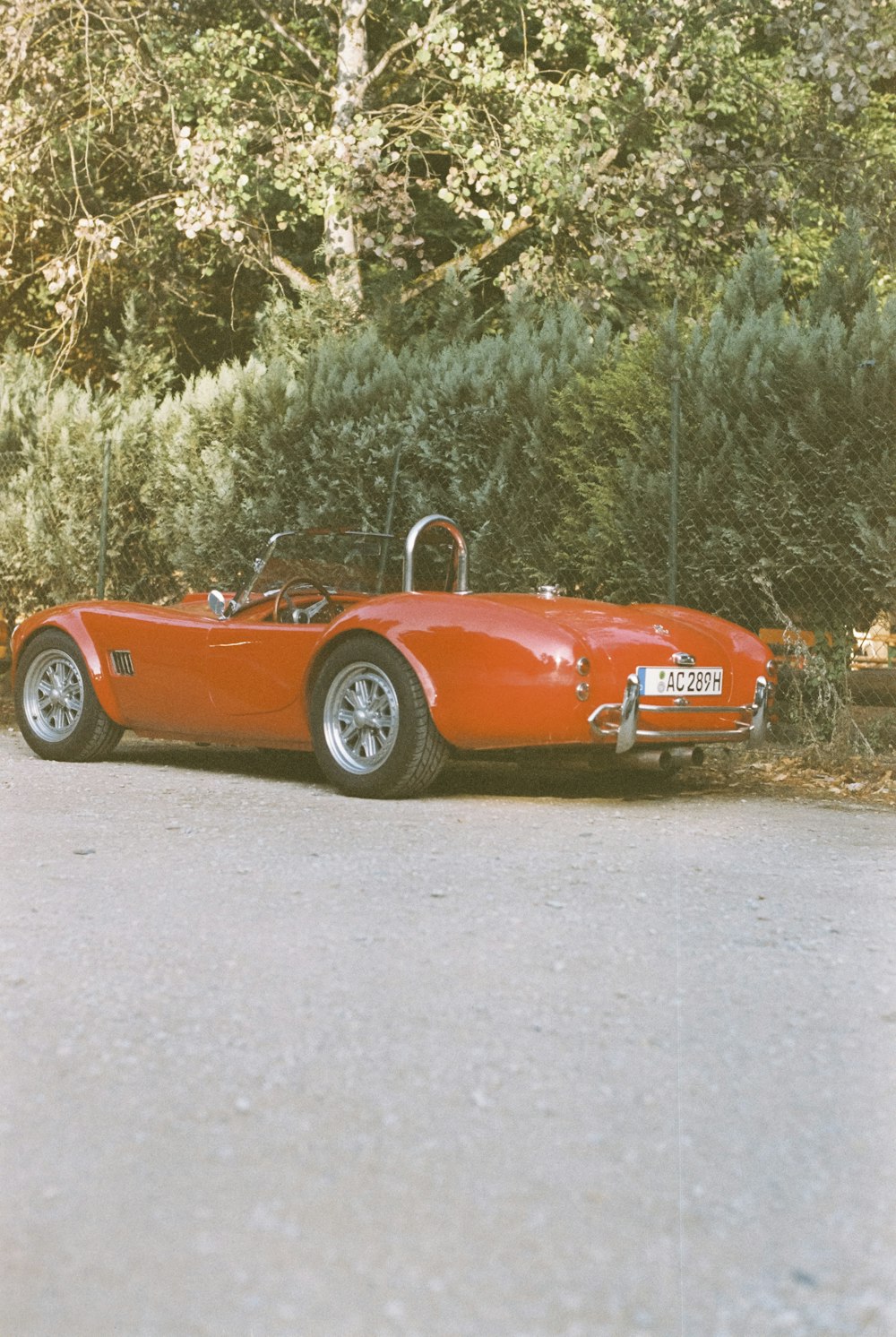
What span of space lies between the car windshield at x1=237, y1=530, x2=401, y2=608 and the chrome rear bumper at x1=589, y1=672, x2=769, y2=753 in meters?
1.90

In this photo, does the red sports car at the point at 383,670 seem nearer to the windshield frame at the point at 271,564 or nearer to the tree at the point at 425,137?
the windshield frame at the point at 271,564

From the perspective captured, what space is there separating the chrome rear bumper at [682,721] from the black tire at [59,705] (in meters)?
3.13

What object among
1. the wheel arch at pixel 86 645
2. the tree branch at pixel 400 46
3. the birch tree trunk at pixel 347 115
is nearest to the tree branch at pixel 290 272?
the birch tree trunk at pixel 347 115

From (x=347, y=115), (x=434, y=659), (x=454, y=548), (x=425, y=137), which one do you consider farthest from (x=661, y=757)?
(x=425, y=137)

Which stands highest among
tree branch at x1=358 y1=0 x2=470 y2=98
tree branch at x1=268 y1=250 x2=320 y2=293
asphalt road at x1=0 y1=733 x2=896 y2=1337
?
tree branch at x1=358 y1=0 x2=470 y2=98

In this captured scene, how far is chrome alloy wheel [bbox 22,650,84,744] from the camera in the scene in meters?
9.02

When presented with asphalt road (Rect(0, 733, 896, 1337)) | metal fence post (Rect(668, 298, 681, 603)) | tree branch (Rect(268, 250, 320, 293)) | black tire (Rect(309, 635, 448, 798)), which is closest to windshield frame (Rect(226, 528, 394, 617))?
black tire (Rect(309, 635, 448, 798))

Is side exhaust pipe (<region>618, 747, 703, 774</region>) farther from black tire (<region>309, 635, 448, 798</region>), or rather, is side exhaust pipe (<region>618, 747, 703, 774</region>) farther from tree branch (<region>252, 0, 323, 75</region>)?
tree branch (<region>252, 0, 323, 75</region>)

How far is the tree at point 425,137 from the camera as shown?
15492 millimetres

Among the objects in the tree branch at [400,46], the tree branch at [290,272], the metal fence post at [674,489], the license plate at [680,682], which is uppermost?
the tree branch at [400,46]

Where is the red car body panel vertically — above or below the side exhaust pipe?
above

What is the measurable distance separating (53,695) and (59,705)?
0.21ft

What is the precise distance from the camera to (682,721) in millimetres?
7426

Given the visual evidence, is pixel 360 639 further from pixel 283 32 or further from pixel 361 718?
pixel 283 32
